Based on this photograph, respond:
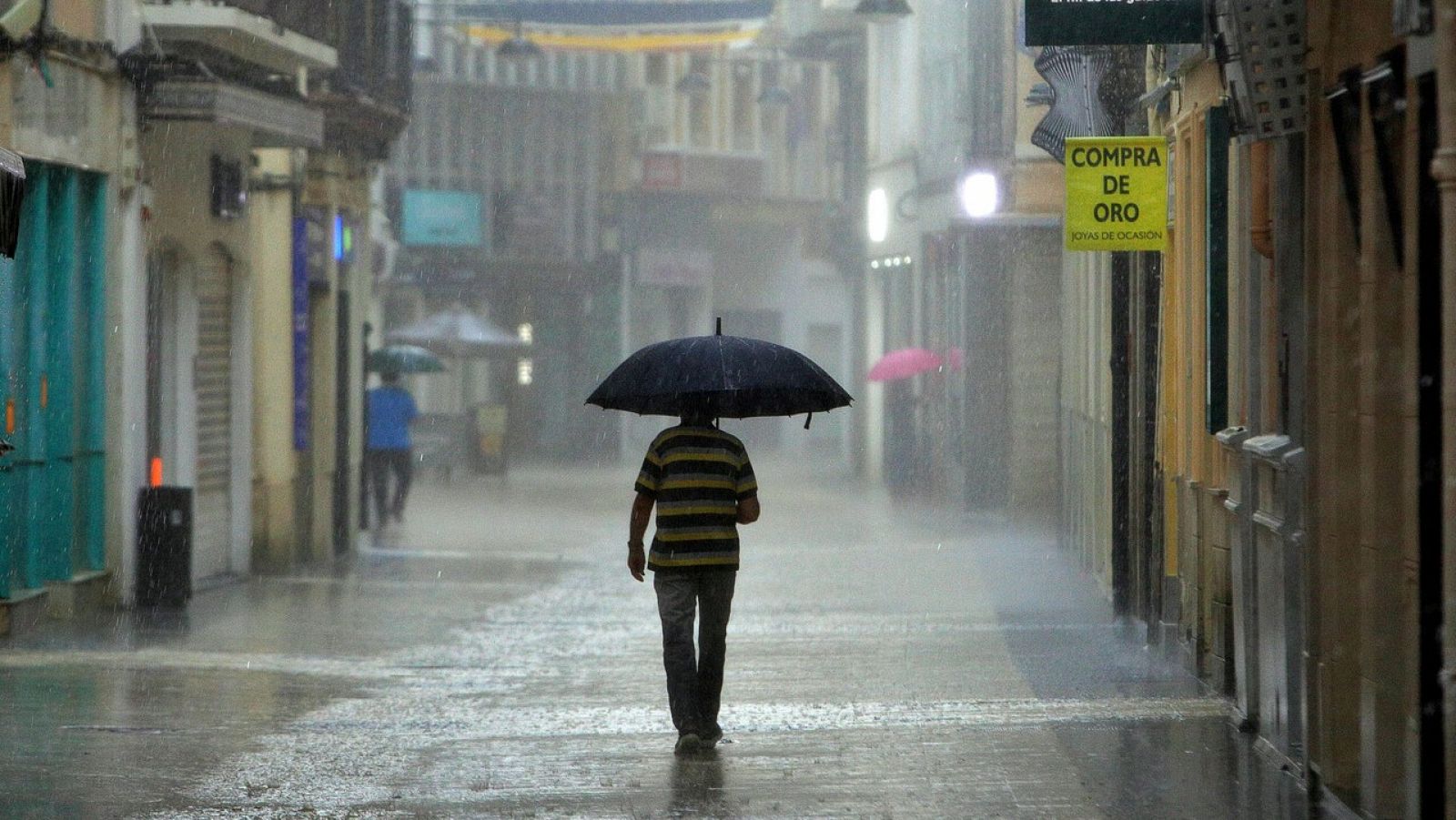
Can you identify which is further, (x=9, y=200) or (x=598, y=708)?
(x=598, y=708)

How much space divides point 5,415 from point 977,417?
16511 mm

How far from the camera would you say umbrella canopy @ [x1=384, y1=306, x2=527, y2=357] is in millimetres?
36906

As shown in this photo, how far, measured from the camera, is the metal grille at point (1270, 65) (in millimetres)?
8555

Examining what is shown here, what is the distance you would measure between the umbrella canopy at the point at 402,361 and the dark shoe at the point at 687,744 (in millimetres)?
18231

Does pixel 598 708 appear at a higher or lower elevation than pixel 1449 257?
lower

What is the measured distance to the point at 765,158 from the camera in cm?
4716

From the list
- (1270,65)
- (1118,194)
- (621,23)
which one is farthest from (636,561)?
(621,23)

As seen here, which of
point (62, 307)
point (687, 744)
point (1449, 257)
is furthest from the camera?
point (62, 307)

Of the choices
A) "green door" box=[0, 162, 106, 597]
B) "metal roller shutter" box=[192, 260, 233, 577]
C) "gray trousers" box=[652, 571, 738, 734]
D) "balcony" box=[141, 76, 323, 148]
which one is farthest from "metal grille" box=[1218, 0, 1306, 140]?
"metal roller shutter" box=[192, 260, 233, 577]

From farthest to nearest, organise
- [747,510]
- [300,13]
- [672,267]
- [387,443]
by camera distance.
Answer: [672,267] → [387,443] → [300,13] → [747,510]

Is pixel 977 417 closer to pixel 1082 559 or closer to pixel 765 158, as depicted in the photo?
pixel 1082 559

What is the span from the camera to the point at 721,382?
30.5ft

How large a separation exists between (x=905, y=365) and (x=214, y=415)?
42.8ft

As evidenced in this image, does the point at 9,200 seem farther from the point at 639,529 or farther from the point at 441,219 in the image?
the point at 441,219
